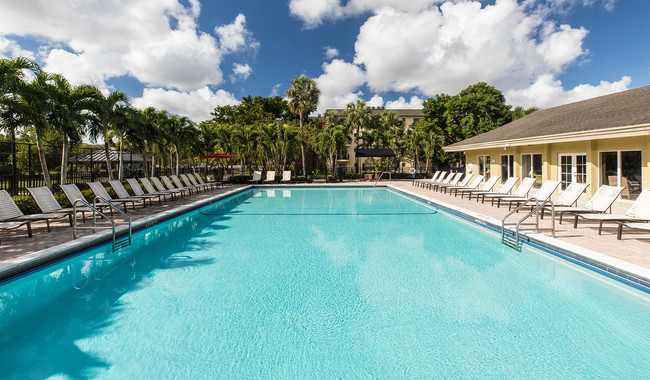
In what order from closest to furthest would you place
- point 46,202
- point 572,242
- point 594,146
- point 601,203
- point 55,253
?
point 55,253 < point 572,242 < point 601,203 < point 46,202 < point 594,146

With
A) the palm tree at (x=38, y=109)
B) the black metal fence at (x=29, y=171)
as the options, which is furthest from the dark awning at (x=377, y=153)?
the palm tree at (x=38, y=109)

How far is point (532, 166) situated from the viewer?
14789 millimetres

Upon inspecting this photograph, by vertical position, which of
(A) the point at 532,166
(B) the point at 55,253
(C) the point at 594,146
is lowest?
(B) the point at 55,253

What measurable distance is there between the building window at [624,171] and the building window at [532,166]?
325 centimetres

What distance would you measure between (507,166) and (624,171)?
6.39 m

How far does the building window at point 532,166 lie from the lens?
14.4 meters

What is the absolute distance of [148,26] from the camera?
44.8 feet

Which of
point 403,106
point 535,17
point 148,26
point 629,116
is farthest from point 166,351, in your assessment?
point 403,106

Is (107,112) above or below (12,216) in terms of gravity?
above

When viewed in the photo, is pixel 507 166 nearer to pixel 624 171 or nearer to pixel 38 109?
pixel 624 171

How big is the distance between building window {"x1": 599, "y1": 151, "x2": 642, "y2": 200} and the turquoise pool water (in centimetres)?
714

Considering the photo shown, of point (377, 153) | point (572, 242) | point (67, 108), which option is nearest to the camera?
point (572, 242)

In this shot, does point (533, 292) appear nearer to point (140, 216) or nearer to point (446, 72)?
point (140, 216)

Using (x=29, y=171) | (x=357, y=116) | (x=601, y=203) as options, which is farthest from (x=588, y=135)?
(x=357, y=116)
